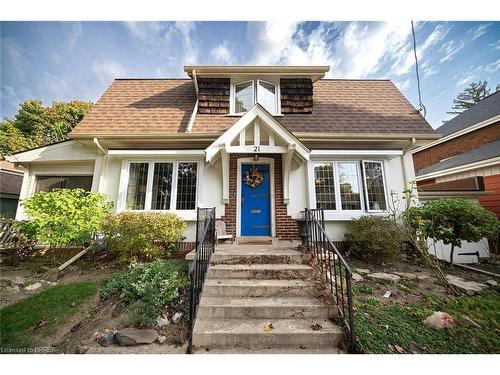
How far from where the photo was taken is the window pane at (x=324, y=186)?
6383 mm

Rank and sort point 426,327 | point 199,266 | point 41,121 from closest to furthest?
point 426,327
point 199,266
point 41,121

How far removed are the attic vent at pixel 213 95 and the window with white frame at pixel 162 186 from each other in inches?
92.3

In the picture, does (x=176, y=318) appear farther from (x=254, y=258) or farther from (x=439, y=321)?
(x=439, y=321)

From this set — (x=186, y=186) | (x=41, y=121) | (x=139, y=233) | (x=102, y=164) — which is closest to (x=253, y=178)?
(x=186, y=186)

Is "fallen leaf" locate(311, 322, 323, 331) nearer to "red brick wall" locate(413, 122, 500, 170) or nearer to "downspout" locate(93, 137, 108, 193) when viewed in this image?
"downspout" locate(93, 137, 108, 193)

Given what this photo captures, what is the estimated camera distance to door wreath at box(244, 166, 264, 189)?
21.1ft

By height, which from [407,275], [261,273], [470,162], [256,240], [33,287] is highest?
[470,162]

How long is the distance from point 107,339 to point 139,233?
2613 mm

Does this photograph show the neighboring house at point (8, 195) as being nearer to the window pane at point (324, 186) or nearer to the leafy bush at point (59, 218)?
the leafy bush at point (59, 218)

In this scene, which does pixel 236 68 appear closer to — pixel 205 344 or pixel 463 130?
pixel 205 344

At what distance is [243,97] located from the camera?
766 centimetres

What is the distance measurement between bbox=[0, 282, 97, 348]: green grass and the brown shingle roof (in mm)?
4569

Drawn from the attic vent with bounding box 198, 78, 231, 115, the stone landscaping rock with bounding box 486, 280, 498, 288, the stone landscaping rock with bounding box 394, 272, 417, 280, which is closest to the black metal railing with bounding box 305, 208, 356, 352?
the stone landscaping rock with bounding box 394, 272, 417, 280

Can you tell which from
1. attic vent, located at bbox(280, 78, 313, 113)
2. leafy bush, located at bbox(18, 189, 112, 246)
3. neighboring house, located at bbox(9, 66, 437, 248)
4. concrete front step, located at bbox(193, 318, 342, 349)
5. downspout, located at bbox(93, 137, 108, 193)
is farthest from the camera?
attic vent, located at bbox(280, 78, 313, 113)
